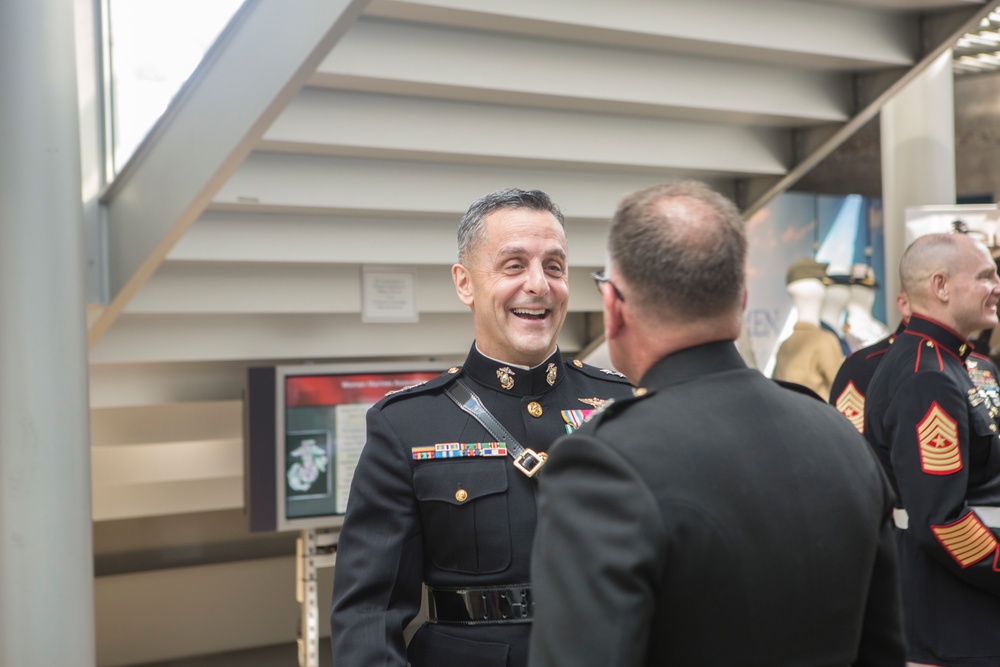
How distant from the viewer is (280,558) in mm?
4848

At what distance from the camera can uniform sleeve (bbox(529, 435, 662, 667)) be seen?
0.94 meters

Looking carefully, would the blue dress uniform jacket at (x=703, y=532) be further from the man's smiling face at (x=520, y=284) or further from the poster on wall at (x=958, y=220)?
the poster on wall at (x=958, y=220)

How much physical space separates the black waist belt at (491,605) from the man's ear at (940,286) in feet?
4.89

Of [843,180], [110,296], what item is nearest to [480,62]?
[110,296]

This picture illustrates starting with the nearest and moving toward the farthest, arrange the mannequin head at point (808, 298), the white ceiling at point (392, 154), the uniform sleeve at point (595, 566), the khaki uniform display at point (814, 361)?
the uniform sleeve at point (595, 566), the white ceiling at point (392, 154), the khaki uniform display at point (814, 361), the mannequin head at point (808, 298)

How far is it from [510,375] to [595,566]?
76 cm

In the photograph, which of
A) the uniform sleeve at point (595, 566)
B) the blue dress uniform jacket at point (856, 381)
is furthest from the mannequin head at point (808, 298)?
the uniform sleeve at point (595, 566)

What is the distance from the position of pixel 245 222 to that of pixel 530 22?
1184mm

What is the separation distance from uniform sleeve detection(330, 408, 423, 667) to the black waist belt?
67 millimetres

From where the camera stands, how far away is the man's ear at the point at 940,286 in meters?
2.46

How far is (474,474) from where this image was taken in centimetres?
158

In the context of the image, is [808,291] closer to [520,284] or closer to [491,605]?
[520,284]

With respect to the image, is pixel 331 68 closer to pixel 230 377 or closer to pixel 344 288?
pixel 344 288

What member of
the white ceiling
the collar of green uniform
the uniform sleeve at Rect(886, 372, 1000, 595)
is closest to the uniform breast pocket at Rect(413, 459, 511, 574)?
the collar of green uniform
